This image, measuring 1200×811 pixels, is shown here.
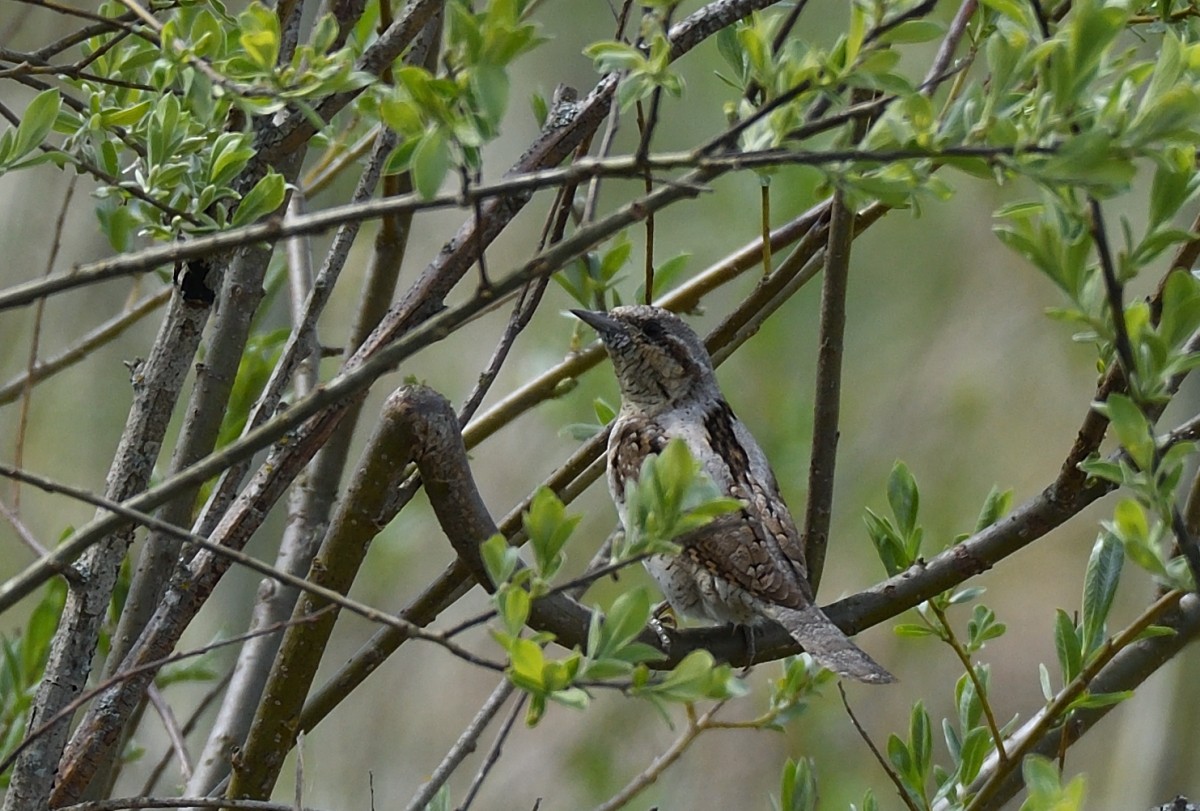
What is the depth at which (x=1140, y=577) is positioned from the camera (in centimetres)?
561

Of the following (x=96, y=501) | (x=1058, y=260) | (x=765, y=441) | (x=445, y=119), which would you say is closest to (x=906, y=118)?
(x=1058, y=260)

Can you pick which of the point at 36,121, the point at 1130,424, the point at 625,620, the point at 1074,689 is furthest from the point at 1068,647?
the point at 36,121

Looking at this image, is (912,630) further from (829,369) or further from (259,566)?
(259,566)

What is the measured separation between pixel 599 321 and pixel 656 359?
0.46 metres

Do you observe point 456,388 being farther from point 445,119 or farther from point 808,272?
point 445,119

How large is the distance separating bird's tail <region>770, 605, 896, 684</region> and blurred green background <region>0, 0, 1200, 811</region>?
2.40m

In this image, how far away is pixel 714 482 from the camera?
2383mm

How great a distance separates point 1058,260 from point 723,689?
21.3 inches

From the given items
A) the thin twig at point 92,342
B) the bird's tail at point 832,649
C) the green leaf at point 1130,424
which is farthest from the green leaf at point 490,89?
the thin twig at point 92,342

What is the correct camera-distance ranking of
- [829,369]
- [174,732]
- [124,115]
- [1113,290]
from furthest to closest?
1. [174,732]
2. [829,369]
3. [124,115]
4. [1113,290]

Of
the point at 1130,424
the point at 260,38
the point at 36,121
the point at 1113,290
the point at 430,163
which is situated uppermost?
the point at 36,121

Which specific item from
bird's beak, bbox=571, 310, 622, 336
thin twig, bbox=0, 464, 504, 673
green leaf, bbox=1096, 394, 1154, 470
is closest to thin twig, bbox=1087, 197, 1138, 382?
green leaf, bbox=1096, 394, 1154, 470

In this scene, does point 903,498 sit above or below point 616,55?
below

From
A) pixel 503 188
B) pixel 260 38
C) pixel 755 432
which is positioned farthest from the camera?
pixel 755 432
